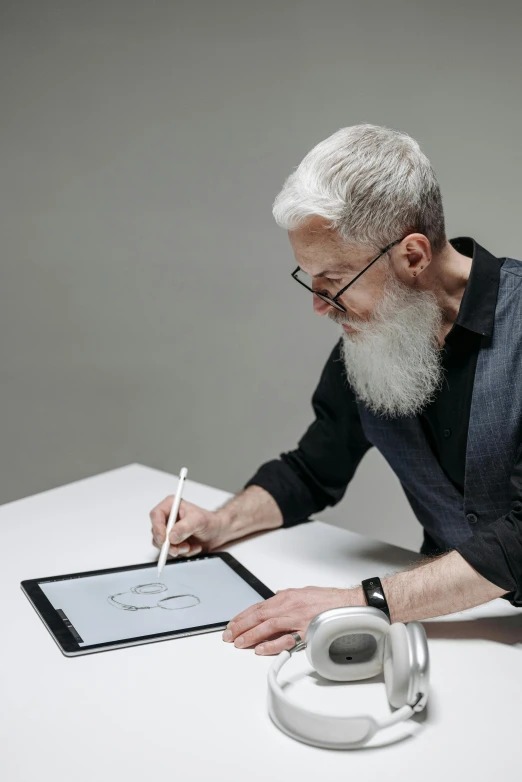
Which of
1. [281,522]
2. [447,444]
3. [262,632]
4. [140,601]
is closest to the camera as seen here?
[262,632]

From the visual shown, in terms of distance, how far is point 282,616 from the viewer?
4.56ft

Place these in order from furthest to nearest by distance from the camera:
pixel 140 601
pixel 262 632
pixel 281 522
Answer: pixel 281 522, pixel 140 601, pixel 262 632

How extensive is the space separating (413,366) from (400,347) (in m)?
0.05

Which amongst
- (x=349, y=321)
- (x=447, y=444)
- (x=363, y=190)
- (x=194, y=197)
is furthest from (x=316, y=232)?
(x=194, y=197)

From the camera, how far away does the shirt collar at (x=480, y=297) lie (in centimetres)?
162

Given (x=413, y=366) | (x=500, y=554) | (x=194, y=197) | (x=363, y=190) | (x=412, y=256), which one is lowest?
→ (x=500, y=554)

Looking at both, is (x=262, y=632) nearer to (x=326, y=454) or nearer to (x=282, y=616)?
(x=282, y=616)

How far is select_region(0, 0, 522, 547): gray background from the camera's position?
3.16 meters

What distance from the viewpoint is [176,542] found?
66.6 inches

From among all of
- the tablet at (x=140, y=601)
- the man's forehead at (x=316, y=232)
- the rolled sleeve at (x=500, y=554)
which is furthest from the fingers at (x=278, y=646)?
the man's forehead at (x=316, y=232)

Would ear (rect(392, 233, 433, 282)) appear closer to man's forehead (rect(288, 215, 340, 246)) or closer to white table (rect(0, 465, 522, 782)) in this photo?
man's forehead (rect(288, 215, 340, 246))

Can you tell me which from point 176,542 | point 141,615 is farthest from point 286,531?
point 141,615

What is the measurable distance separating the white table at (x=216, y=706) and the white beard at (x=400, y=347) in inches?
14.0

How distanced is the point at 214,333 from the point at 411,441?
195 centimetres
